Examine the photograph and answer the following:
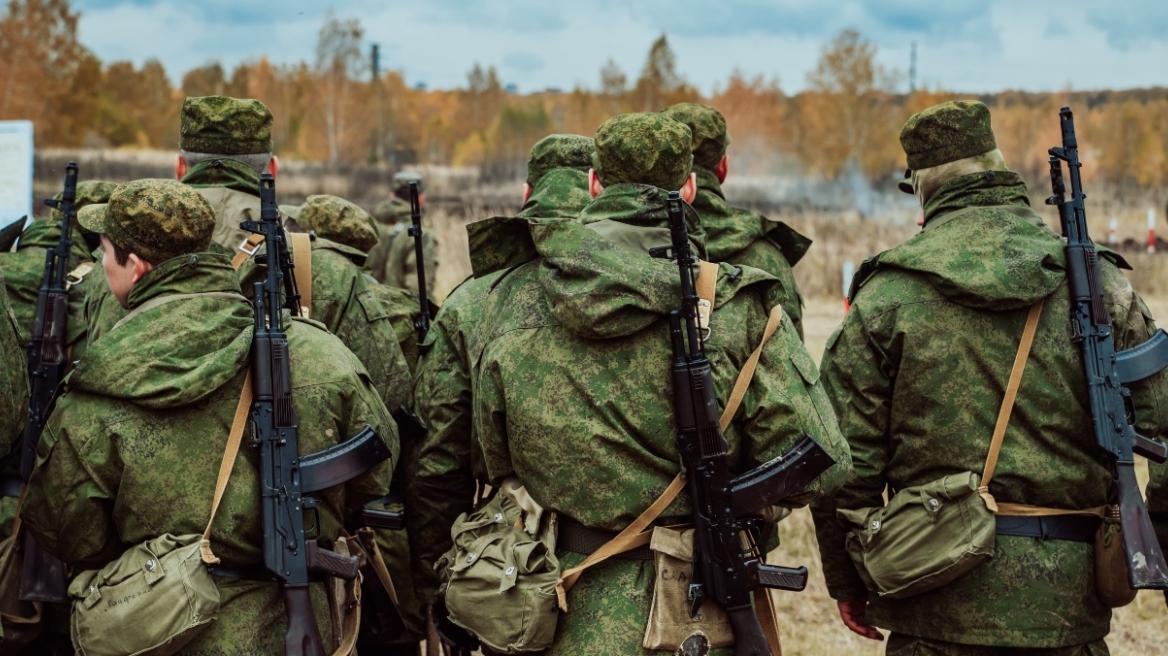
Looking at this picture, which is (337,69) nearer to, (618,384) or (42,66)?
(42,66)

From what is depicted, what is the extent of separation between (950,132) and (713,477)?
1775 mm

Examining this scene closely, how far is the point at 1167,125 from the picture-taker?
5284 cm

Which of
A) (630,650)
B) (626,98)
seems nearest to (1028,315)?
(630,650)

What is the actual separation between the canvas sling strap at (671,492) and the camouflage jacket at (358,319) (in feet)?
5.12

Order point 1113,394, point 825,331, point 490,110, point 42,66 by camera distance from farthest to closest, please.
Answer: point 490,110 → point 42,66 → point 825,331 → point 1113,394

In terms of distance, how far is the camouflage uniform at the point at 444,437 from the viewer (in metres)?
3.98

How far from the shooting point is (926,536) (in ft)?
13.0

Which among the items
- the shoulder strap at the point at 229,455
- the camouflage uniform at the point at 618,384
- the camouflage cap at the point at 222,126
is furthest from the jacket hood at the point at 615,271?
the camouflage cap at the point at 222,126

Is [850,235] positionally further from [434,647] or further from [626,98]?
[626,98]

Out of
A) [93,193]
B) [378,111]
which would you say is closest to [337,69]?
[378,111]

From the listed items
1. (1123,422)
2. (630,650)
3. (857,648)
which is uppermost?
(1123,422)

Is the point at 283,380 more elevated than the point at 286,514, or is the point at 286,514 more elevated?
the point at 283,380

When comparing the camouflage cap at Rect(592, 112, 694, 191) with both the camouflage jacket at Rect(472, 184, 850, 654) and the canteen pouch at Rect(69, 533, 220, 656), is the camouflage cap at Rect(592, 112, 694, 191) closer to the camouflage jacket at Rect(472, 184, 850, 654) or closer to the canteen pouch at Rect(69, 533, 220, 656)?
the camouflage jacket at Rect(472, 184, 850, 654)

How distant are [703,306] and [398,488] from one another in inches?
81.4
